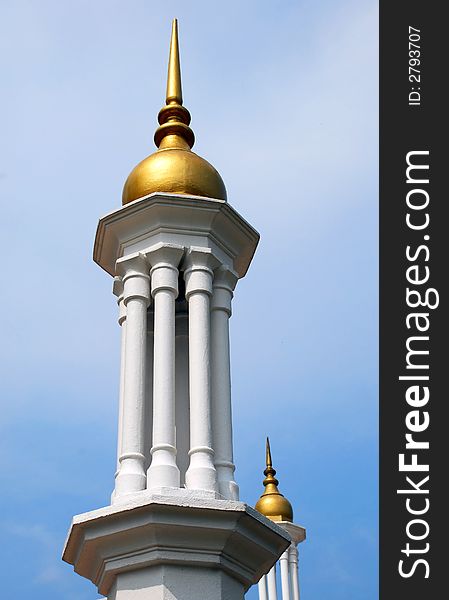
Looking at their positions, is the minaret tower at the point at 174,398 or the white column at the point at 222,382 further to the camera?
the white column at the point at 222,382

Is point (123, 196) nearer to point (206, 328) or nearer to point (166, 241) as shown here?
point (166, 241)

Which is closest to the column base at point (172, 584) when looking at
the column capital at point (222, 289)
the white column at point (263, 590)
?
the column capital at point (222, 289)

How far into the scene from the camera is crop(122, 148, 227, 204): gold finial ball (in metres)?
10.4

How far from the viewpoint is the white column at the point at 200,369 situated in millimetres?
9203

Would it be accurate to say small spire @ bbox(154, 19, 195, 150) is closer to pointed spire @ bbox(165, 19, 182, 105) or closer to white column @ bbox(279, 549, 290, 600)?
pointed spire @ bbox(165, 19, 182, 105)

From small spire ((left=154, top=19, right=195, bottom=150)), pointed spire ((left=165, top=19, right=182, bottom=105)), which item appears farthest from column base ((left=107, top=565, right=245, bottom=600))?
pointed spire ((left=165, top=19, right=182, bottom=105))

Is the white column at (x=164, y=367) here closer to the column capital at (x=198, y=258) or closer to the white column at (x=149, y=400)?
the column capital at (x=198, y=258)

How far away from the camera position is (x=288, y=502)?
21672 millimetres

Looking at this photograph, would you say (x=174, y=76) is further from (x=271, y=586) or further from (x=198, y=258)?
(x=271, y=586)

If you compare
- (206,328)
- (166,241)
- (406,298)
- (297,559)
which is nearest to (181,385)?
(206,328)

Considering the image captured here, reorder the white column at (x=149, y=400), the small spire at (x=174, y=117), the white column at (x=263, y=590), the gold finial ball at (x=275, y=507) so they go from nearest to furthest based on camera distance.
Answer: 1. the white column at (x=149, y=400)
2. the small spire at (x=174, y=117)
3. the gold finial ball at (x=275, y=507)
4. the white column at (x=263, y=590)

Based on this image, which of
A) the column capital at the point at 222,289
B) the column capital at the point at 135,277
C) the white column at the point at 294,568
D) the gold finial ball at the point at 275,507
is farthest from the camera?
the white column at the point at 294,568

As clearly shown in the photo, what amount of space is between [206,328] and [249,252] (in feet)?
4.27

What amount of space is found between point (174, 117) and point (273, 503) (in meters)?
11.9
